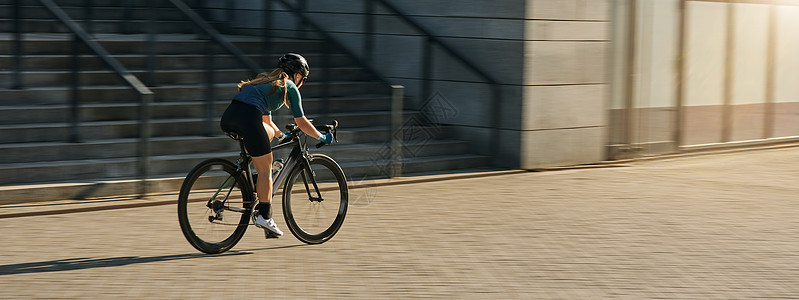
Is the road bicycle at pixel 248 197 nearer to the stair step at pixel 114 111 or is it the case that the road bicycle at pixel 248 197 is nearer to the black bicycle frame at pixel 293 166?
the black bicycle frame at pixel 293 166

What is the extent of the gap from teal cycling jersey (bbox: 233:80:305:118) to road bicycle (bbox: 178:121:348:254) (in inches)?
9.8

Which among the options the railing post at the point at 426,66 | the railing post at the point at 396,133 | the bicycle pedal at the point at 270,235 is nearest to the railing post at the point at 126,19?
the railing post at the point at 426,66

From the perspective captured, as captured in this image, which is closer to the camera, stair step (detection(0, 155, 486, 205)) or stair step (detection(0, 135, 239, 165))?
stair step (detection(0, 155, 486, 205))

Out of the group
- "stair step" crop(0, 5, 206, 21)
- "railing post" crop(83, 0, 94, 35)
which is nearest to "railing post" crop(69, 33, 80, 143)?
"railing post" crop(83, 0, 94, 35)

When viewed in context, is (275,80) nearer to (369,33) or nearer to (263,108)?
(263,108)

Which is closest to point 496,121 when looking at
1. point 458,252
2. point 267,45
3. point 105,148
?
point 267,45

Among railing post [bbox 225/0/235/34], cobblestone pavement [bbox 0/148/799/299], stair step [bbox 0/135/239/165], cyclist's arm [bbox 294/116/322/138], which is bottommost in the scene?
cobblestone pavement [bbox 0/148/799/299]

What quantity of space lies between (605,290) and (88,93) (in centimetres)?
680

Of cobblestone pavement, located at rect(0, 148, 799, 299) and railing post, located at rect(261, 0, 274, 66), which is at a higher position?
railing post, located at rect(261, 0, 274, 66)

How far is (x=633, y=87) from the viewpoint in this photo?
1279 centimetres

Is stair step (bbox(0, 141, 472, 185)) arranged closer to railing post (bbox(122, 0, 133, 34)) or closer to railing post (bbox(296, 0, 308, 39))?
railing post (bbox(296, 0, 308, 39))

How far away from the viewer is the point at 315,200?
6.91 meters

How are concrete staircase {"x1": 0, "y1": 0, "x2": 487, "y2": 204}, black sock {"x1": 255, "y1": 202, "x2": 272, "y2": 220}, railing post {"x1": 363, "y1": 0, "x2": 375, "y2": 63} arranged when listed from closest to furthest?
1. black sock {"x1": 255, "y1": 202, "x2": 272, "y2": 220}
2. concrete staircase {"x1": 0, "y1": 0, "x2": 487, "y2": 204}
3. railing post {"x1": 363, "y1": 0, "x2": 375, "y2": 63}

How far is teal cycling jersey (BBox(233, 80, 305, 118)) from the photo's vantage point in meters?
6.45
